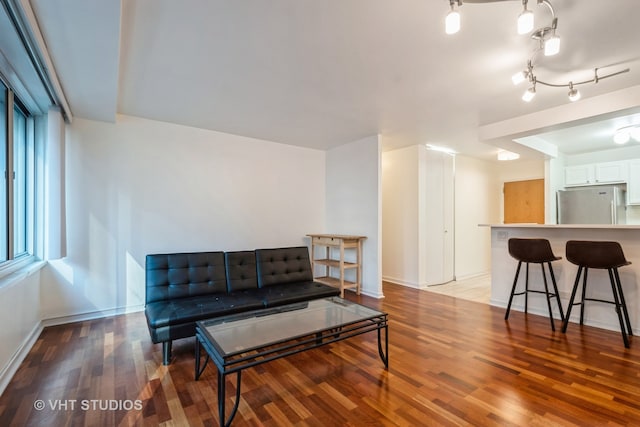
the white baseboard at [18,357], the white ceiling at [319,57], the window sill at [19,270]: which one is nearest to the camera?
the white ceiling at [319,57]

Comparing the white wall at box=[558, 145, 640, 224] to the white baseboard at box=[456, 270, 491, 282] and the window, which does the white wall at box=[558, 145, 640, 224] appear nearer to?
the white baseboard at box=[456, 270, 491, 282]

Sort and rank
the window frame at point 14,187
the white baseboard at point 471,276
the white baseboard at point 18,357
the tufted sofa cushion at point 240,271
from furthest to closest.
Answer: the white baseboard at point 471,276
the tufted sofa cushion at point 240,271
the window frame at point 14,187
the white baseboard at point 18,357

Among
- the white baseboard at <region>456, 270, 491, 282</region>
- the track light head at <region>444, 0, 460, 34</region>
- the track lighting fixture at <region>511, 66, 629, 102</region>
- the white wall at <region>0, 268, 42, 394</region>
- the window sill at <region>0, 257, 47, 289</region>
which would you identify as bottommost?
the white baseboard at <region>456, 270, 491, 282</region>

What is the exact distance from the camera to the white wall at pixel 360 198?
14.3 feet

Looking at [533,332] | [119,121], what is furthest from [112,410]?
[533,332]

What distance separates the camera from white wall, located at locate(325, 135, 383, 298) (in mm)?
4359

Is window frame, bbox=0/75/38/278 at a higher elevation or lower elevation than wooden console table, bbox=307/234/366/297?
higher

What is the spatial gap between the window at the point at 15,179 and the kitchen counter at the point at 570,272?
4940 mm

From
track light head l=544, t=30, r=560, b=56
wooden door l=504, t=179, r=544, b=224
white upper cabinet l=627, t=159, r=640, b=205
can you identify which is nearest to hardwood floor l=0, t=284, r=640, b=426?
track light head l=544, t=30, r=560, b=56

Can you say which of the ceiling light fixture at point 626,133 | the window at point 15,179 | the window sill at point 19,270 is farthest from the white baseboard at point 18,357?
the ceiling light fixture at point 626,133

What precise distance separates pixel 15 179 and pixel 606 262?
5420 mm

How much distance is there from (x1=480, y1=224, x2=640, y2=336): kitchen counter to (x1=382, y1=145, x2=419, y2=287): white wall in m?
1.25

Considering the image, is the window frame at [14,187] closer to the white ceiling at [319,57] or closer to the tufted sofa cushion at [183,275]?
the white ceiling at [319,57]

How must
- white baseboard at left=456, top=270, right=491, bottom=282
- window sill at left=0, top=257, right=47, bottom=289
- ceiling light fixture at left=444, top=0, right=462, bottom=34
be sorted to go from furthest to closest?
white baseboard at left=456, top=270, right=491, bottom=282, window sill at left=0, top=257, right=47, bottom=289, ceiling light fixture at left=444, top=0, right=462, bottom=34
